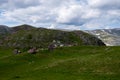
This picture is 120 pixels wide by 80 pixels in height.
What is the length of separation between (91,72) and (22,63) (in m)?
24.0

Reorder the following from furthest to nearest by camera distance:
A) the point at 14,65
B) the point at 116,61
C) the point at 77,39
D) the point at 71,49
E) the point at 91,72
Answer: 1. the point at 77,39
2. the point at 71,49
3. the point at 14,65
4. the point at 116,61
5. the point at 91,72

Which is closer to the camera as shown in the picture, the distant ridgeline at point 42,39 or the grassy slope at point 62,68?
the grassy slope at point 62,68

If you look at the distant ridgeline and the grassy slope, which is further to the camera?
the distant ridgeline

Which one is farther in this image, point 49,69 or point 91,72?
point 49,69

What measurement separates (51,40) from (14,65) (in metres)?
70.0

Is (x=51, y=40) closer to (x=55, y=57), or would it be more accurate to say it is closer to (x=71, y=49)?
(x=71, y=49)

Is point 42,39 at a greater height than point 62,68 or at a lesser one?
greater

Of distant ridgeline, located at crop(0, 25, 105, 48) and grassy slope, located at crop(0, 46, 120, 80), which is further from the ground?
distant ridgeline, located at crop(0, 25, 105, 48)

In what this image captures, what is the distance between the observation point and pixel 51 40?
456 ft

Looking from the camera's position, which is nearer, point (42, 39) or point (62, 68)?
point (62, 68)

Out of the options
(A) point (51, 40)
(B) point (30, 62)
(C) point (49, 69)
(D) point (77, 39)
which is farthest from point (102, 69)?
(D) point (77, 39)

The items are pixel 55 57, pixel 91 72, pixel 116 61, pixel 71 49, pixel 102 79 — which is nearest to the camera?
pixel 102 79

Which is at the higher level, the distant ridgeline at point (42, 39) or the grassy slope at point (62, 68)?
the distant ridgeline at point (42, 39)

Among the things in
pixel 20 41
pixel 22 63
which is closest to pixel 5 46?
pixel 20 41
